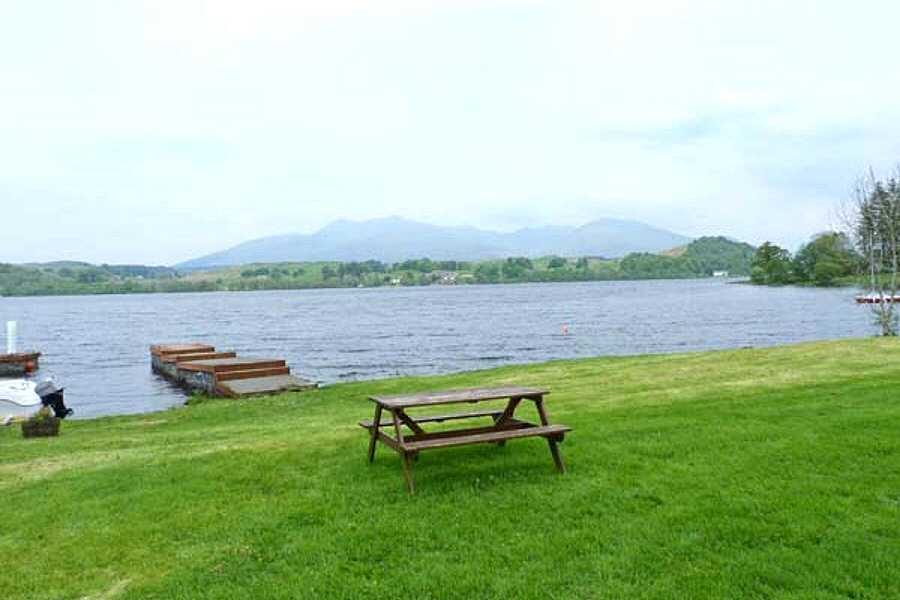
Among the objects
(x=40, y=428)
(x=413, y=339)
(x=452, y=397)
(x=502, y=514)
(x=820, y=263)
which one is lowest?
(x=413, y=339)

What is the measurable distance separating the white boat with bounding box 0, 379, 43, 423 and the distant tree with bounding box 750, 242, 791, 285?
6586 inches

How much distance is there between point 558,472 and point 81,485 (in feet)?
19.8

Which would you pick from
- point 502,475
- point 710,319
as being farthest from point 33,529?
point 710,319

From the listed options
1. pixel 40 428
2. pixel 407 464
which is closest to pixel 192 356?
pixel 40 428

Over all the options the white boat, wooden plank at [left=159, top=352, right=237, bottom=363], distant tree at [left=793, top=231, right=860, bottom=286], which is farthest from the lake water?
distant tree at [left=793, top=231, right=860, bottom=286]

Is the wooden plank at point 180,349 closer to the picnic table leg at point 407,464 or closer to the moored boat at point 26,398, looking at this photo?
the moored boat at point 26,398

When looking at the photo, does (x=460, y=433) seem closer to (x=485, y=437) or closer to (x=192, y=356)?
(x=485, y=437)

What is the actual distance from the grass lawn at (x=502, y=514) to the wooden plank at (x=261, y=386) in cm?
1466

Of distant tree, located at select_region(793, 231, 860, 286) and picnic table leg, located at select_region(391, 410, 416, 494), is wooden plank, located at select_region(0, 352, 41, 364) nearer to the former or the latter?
picnic table leg, located at select_region(391, 410, 416, 494)

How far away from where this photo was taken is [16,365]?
155 feet

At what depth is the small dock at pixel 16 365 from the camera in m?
47.1

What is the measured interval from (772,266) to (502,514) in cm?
17670

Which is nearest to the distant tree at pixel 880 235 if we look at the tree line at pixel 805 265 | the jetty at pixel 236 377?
the jetty at pixel 236 377

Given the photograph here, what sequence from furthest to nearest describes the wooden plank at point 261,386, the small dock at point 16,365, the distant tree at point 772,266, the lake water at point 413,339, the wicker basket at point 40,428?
the distant tree at point 772,266, the small dock at point 16,365, the lake water at point 413,339, the wooden plank at point 261,386, the wicker basket at point 40,428
